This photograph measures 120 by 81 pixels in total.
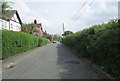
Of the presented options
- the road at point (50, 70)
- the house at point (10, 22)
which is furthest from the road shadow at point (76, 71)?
the house at point (10, 22)

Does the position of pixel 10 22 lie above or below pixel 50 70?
above

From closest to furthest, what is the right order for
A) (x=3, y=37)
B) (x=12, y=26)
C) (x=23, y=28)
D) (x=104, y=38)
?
(x=104, y=38), (x=3, y=37), (x=12, y=26), (x=23, y=28)

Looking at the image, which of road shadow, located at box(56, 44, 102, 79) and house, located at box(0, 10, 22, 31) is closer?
road shadow, located at box(56, 44, 102, 79)

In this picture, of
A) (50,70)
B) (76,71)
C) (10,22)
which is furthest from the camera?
→ (10,22)

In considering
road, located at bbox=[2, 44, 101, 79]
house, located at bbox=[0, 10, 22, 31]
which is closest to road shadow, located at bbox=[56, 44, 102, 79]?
road, located at bbox=[2, 44, 101, 79]

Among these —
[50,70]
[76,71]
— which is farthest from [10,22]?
[76,71]

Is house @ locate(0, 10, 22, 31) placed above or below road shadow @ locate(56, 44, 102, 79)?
above

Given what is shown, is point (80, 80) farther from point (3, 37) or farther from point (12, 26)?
point (12, 26)

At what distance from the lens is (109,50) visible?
10.1 meters

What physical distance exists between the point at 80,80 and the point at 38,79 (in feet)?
5.67

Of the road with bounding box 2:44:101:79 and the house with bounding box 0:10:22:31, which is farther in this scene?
the house with bounding box 0:10:22:31

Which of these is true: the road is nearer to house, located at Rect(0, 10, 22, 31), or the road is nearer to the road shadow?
the road shadow

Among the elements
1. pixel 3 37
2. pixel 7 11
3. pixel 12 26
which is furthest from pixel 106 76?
pixel 12 26

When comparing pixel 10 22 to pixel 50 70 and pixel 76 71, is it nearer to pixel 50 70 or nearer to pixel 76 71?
pixel 50 70
